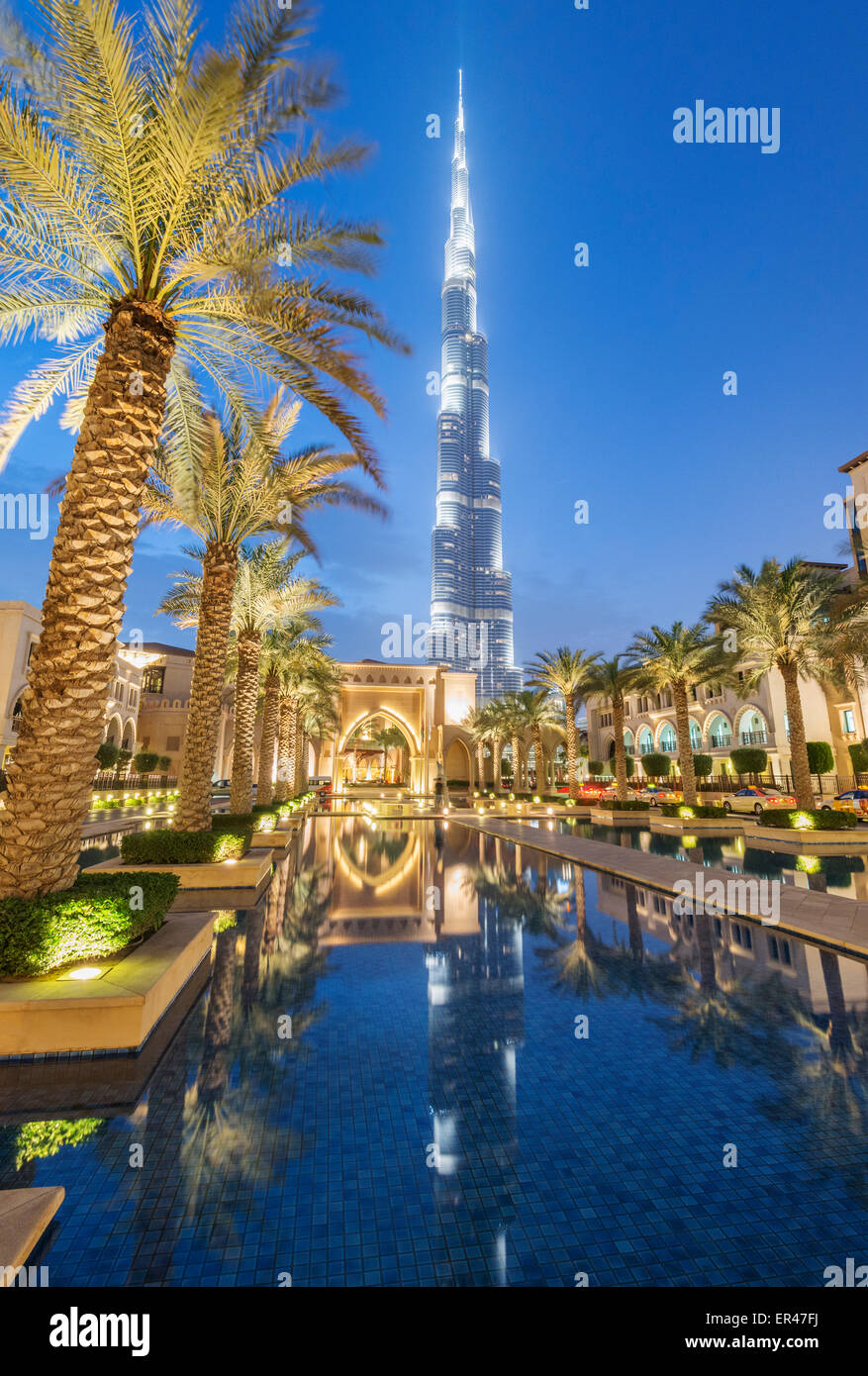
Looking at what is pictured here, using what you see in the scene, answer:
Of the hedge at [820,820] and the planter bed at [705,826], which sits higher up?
the hedge at [820,820]

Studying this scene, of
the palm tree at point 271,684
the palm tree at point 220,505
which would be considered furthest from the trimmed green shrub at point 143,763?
the palm tree at point 220,505

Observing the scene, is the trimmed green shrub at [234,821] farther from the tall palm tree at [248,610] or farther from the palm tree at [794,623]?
the palm tree at [794,623]

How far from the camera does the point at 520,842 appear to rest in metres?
16.8

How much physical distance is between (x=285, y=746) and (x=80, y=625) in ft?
70.5

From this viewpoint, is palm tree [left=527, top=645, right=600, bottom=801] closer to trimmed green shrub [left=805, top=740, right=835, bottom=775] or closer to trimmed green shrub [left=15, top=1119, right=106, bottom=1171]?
trimmed green shrub [left=805, top=740, right=835, bottom=775]

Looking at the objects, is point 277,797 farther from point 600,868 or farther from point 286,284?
point 286,284

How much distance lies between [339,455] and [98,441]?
6969 millimetres

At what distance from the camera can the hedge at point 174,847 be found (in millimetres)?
9133

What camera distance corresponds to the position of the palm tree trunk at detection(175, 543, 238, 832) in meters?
9.98

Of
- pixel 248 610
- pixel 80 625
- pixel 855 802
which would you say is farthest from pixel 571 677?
pixel 80 625

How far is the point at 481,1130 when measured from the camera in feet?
11.3

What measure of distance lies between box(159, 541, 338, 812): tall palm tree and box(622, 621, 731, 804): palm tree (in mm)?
14694

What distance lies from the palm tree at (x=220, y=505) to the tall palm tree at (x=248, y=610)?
2.70m

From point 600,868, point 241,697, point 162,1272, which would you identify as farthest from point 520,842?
point 162,1272
